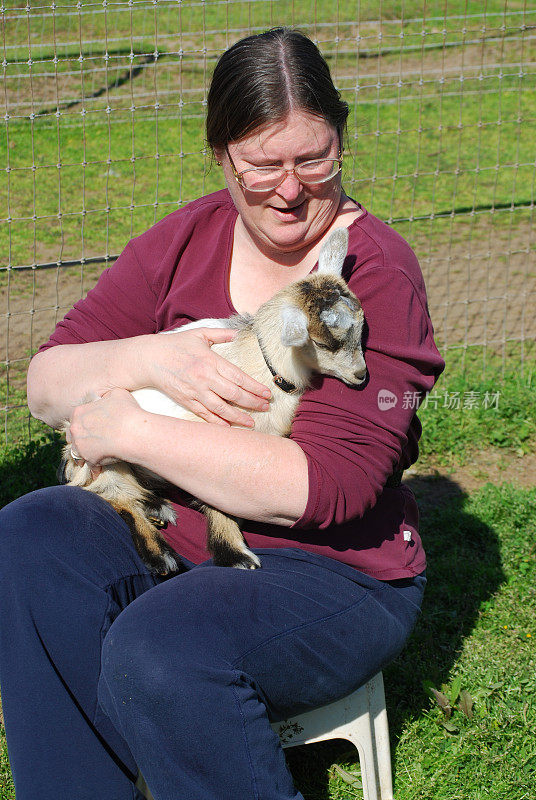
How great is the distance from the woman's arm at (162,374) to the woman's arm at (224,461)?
0.66 feet

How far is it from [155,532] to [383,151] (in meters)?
9.09

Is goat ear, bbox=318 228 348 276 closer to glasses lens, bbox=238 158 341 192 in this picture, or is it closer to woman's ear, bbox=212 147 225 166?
glasses lens, bbox=238 158 341 192

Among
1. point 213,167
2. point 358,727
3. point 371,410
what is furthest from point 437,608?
point 213,167

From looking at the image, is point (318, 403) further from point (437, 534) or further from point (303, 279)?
point (437, 534)

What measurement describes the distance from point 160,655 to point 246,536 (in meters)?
0.60

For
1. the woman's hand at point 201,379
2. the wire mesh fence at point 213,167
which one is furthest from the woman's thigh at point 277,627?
the wire mesh fence at point 213,167

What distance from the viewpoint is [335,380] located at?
2.56m

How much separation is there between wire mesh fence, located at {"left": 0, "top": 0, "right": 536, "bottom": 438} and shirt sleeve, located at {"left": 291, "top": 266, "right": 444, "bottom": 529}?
5.07 ft

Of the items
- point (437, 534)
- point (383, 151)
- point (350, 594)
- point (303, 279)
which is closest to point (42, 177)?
point (383, 151)

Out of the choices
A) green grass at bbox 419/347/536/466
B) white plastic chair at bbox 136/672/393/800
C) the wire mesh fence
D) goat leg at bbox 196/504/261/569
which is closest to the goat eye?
goat leg at bbox 196/504/261/569

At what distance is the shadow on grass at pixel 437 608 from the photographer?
3.19 metres

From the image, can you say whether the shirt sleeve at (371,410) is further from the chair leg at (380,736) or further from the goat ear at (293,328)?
the chair leg at (380,736)

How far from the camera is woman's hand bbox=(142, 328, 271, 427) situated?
261cm

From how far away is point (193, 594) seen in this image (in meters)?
2.25
